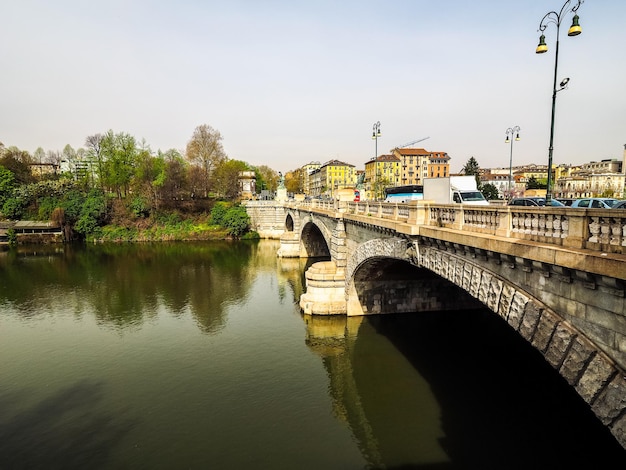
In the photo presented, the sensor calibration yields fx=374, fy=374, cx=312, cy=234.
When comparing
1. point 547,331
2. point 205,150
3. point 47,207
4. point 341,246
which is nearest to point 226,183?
point 205,150

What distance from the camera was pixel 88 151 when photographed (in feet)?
221

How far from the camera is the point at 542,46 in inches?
476

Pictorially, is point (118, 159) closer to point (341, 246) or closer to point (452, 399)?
point (341, 246)

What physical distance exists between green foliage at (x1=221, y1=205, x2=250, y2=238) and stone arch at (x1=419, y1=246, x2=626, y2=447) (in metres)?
50.7

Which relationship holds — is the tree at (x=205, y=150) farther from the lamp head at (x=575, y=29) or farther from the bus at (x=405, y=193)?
the lamp head at (x=575, y=29)

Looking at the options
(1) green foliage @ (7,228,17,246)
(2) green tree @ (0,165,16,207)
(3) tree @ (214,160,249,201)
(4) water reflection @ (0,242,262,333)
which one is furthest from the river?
(2) green tree @ (0,165,16,207)

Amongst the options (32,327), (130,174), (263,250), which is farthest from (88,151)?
(32,327)

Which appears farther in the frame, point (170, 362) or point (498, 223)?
point (170, 362)

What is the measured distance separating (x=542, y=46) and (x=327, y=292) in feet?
49.3

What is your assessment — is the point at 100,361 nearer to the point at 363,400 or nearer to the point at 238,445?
the point at 238,445

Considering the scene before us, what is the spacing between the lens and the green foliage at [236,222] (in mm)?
57438

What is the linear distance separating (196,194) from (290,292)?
140ft

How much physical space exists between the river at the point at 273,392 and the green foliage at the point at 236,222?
107ft

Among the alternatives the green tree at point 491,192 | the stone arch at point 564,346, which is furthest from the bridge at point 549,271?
the green tree at point 491,192
